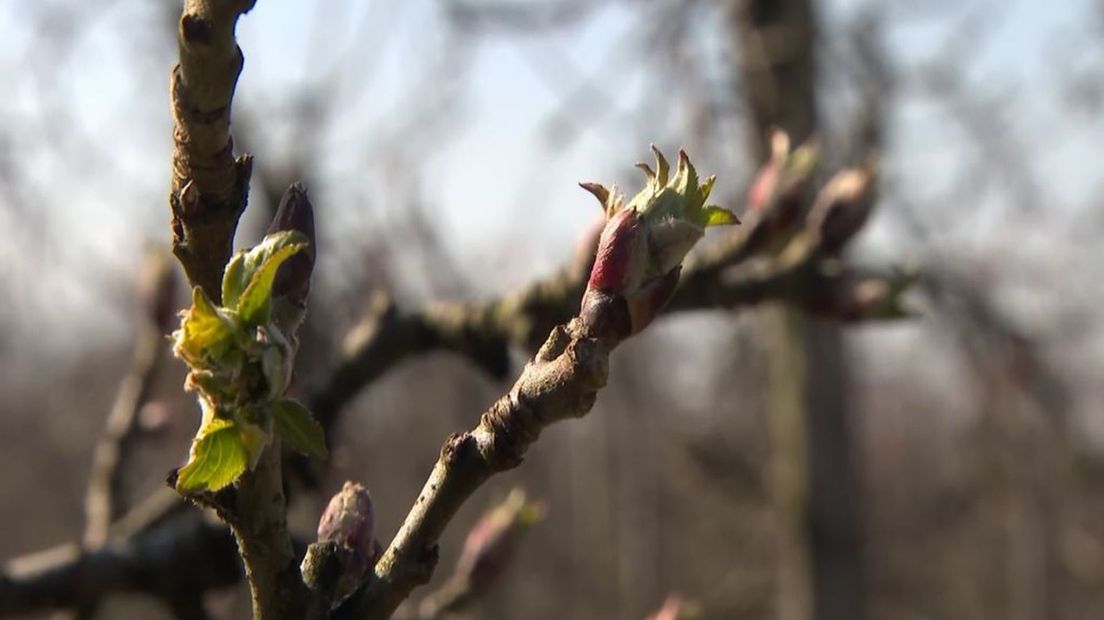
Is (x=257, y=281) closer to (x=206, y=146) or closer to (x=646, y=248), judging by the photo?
(x=206, y=146)

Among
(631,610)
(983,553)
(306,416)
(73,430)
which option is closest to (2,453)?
(73,430)

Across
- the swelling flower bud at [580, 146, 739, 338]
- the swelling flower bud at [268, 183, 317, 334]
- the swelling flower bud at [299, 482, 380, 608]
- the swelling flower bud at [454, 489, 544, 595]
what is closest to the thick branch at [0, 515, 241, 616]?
the swelling flower bud at [454, 489, 544, 595]

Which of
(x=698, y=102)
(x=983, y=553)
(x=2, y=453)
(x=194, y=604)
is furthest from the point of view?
(x=2, y=453)

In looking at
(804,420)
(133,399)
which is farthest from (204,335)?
(804,420)

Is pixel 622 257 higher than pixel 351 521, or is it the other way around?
pixel 622 257

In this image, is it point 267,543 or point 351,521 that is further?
point 351,521

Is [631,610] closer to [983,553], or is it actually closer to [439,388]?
[439,388]
